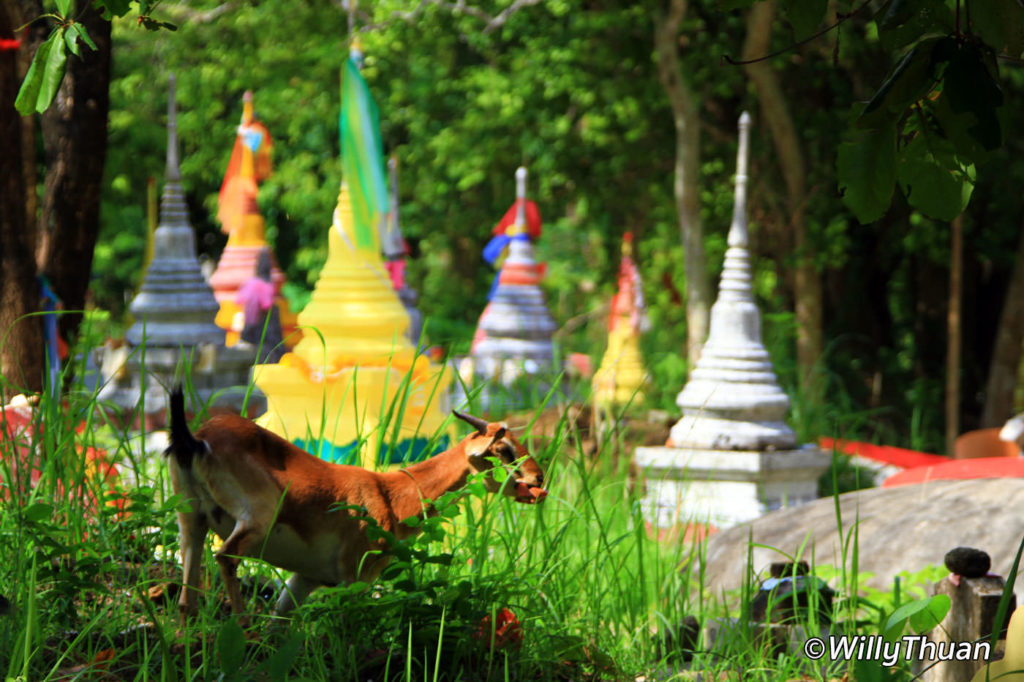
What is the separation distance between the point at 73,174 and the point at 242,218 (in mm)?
3829

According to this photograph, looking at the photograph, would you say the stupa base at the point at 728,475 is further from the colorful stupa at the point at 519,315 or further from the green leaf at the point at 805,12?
the green leaf at the point at 805,12

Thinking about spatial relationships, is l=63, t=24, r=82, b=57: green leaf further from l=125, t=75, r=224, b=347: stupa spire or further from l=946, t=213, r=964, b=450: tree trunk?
l=946, t=213, r=964, b=450: tree trunk

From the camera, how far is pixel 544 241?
18406mm

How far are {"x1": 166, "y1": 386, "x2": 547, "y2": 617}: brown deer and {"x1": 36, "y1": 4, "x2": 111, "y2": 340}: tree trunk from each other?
2.22 metres

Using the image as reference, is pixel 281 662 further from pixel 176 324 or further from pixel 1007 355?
pixel 1007 355

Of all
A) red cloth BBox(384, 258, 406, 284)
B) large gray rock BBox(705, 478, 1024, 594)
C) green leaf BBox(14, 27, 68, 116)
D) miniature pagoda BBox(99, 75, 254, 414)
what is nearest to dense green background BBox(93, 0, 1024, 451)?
red cloth BBox(384, 258, 406, 284)

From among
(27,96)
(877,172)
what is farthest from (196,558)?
(877,172)

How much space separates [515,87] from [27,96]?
907 centimetres

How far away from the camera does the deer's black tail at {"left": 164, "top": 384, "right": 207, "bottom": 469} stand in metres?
2.04

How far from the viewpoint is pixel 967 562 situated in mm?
2281

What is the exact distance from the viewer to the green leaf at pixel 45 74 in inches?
62.4

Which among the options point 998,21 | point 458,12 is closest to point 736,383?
point 998,21

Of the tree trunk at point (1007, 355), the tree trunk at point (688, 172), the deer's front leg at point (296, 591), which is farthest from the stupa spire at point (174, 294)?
the tree trunk at point (1007, 355)

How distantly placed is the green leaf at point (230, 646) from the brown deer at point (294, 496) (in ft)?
0.82
